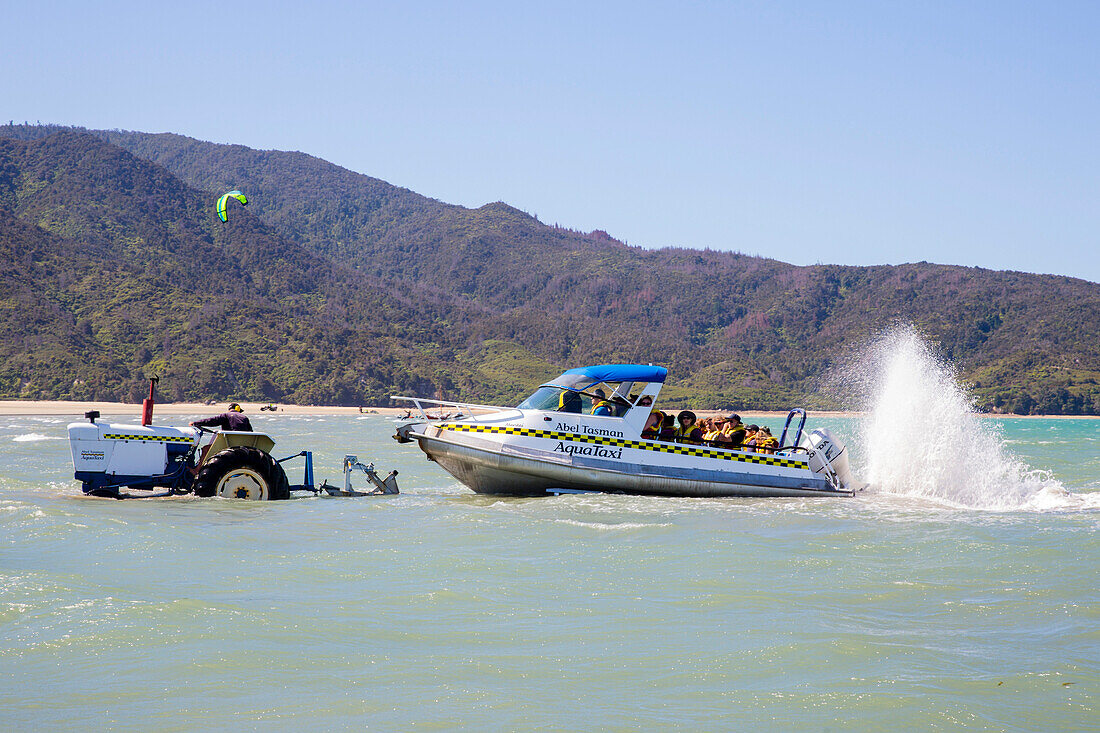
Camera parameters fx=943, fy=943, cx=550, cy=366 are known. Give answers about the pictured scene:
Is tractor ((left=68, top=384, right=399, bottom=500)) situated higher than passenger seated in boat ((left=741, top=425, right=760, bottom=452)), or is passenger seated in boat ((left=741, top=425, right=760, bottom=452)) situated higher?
passenger seated in boat ((left=741, top=425, right=760, bottom=452))

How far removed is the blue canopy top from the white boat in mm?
17

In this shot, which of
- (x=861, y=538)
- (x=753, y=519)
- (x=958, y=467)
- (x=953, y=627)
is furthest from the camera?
(x=958, y=467)

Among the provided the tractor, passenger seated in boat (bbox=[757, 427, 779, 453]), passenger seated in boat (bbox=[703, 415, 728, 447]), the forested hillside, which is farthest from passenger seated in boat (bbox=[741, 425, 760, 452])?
the forested hillside

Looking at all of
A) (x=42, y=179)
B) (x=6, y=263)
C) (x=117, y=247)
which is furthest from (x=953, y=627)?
(x=42, y=179)

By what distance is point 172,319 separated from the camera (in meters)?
92.8

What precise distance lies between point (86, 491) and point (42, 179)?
14697 centimetres

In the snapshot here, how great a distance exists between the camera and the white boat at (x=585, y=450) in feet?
52.2

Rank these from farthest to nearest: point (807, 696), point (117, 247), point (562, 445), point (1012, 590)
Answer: point (117, 247) → point (562, 445) → point (1012, 590) → point (807, 696)

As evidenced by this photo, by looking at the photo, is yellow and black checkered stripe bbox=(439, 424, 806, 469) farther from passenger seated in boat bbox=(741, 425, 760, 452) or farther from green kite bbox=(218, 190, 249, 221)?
green kite bbox=(218, 190, 249, 221)

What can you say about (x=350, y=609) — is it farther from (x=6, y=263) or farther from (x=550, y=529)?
(x=6, y=263)

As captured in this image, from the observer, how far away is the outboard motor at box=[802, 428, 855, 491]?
56.5 ft

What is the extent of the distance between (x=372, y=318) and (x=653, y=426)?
123 metres

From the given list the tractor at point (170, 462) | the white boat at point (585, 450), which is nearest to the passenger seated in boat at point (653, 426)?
the white boat at point (585, 450)

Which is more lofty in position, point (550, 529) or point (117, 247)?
point (117, 247)
